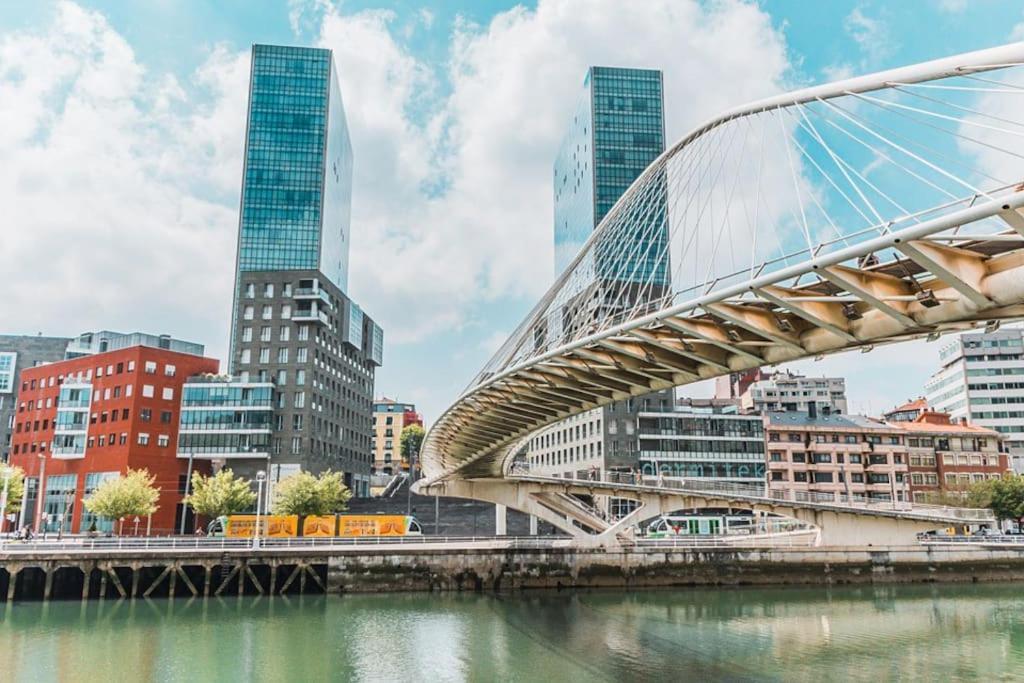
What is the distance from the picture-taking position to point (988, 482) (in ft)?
228

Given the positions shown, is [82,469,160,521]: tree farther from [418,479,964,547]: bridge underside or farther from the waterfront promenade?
[418,479,964,547]: bridge underside

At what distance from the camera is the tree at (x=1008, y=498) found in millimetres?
67188

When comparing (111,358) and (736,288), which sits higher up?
(111,358)

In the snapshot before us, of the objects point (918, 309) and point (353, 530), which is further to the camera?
point (353, 530)

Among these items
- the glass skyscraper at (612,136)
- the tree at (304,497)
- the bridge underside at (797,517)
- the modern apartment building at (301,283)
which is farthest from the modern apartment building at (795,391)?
the tree at (304,497)

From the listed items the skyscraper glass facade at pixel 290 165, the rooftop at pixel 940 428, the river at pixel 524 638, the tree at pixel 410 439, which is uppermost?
the skyscraper glass facade at pixel 290 165

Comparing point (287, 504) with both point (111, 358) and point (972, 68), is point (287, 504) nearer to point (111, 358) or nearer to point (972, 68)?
point (111, 358)

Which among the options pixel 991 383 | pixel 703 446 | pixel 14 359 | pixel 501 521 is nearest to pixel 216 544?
pixel 501 521

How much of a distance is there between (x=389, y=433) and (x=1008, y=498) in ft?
390

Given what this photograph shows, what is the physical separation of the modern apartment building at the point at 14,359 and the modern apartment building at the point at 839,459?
91.0 m

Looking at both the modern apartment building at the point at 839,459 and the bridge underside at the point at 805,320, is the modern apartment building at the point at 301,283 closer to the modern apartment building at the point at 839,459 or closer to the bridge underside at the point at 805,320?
the modern apartment building at the point at 839,459

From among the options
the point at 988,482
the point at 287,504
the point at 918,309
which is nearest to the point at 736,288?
the point at 918,309

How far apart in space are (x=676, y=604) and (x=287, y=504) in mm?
34113

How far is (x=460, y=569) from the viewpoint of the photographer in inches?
1737
